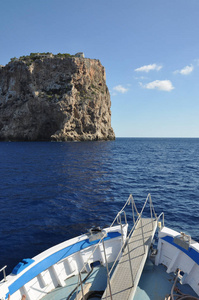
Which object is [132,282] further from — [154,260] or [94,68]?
[94,68]

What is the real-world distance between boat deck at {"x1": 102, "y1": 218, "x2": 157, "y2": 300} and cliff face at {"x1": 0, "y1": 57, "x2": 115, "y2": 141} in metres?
71.6

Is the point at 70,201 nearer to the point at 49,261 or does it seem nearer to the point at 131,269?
the point at 49,261

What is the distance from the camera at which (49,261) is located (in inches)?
249

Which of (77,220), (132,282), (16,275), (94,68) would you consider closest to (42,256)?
(16,275)

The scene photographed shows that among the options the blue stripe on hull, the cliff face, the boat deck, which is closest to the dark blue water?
the blue stripe on hull

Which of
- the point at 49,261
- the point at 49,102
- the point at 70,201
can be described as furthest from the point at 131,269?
the point at 49,102

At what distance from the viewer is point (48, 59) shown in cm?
8188

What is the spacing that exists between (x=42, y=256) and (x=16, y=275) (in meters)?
0.94

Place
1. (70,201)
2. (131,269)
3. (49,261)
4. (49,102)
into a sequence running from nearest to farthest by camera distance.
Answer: (131,269) → (49,261) → (70,201) → (49,102)

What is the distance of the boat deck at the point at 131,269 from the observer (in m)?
5.34

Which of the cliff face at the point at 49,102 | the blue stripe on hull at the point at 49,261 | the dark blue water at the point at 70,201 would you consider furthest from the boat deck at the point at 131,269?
the cliff face at the point at 49,102

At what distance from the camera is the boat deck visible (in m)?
5.34

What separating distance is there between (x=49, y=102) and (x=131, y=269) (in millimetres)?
78606

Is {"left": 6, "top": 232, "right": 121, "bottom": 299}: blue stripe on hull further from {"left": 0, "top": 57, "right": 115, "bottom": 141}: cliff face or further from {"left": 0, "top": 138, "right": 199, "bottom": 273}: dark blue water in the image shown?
{"left": 0, "top": 57, "right": 115, "bottom": 141}: cliff face
